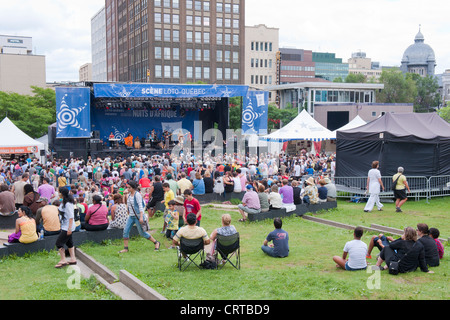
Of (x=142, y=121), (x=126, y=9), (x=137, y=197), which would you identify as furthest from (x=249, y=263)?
(x=126, y=9)

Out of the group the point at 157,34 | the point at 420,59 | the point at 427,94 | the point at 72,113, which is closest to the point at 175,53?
the point at 157,34

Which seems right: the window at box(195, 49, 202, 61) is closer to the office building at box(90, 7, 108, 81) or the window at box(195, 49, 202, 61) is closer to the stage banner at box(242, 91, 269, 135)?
the office building at box(90, 7, 108, 81)

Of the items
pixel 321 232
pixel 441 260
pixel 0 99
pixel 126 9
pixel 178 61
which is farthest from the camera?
pixel 126 9

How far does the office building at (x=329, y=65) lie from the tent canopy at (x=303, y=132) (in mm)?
153513

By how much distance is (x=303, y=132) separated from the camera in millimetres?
29359

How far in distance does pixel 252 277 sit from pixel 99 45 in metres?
117

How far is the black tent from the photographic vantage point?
17.5 m

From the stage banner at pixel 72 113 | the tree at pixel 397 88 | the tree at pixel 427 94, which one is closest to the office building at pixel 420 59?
the tree at pixel 427 94

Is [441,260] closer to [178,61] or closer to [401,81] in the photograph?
[178,61]

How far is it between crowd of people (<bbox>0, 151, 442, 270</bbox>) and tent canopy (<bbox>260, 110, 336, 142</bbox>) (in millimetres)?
5912

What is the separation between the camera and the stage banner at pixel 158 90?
28391mm

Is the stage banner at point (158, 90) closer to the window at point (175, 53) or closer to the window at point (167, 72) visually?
the window at point (167, 72)
